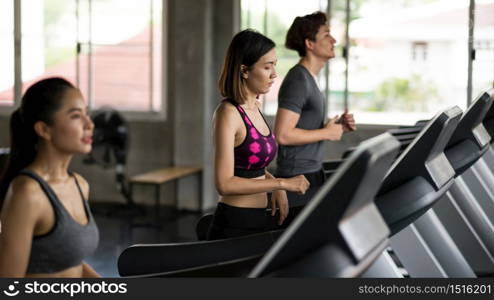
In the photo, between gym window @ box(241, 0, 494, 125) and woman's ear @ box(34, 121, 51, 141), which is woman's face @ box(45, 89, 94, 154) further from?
gym window @ box(241, 0, 494, 125)

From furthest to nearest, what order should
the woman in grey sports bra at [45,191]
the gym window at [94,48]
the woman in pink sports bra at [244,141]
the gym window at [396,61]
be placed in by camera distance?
the gym window at [94,48] < the gym window at [396,61] < the woman in pink sports bra at [244,141] < the woman in grey sports bra at [45,191]

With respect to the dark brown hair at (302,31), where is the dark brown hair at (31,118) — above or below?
below

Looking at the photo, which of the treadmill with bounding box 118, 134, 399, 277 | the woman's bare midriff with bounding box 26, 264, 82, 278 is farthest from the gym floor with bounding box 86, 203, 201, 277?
the treadmill with bounding box 118, 134, 399, 277

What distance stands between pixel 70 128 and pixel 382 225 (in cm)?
73

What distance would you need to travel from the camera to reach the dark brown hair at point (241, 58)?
303 cm

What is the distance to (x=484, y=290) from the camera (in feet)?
7.68

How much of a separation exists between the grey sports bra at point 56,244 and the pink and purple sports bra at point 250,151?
1110 millimetres

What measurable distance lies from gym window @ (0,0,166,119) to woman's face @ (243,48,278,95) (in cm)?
594

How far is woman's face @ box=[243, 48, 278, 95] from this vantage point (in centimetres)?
303

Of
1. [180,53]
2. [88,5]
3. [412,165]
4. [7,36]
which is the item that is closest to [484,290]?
[412,165]

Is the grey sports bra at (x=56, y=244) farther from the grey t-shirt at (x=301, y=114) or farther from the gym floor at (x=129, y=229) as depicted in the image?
the gym floor at (x=129, y=229)

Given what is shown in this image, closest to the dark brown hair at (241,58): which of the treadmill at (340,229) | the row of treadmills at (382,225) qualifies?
the row of treadmills at (382,225)

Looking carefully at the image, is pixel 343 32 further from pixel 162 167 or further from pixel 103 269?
pixel 103 269

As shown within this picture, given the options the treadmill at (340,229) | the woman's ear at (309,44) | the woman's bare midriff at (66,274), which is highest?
the woman's ear at (309,44)
